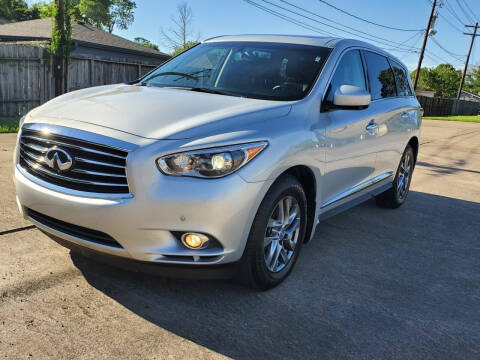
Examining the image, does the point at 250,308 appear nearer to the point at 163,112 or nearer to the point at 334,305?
the point at 334,305

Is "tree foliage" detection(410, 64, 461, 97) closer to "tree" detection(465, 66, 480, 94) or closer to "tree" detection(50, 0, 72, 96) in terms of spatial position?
"tree" detection(465, 66, 480, 94)

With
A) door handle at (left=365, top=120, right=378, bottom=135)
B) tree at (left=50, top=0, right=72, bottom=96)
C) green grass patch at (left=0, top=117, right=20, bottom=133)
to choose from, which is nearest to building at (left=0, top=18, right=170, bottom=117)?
tree at (left=50, top=0, right=72, bottom=96)

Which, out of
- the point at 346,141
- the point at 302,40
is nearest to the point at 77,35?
the point at 302,40

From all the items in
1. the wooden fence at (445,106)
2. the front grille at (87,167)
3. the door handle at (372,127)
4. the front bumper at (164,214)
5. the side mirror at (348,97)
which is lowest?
the wooden fence at (445,106)

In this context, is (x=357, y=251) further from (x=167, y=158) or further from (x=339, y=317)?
(x=167, y=158)

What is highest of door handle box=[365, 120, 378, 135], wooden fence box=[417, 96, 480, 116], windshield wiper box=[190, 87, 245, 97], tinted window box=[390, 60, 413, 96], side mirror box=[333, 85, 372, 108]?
tinted window box=[390, 60, 413, 96]

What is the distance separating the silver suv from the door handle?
0.22 meters

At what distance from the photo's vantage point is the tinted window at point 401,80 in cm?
589

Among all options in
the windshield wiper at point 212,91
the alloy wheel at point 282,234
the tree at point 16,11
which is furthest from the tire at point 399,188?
the tree at point 16,11

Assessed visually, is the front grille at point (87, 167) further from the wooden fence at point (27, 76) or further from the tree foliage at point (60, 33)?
the tree foliage at point (60, 33)

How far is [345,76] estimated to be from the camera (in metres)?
4.38

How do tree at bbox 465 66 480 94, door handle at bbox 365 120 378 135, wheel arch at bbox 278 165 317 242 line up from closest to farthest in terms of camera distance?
wheel arch at bbox 278 165 317 242 < door handle at bbox 365 120 378 135 < tree at bbox 465 66 480 94

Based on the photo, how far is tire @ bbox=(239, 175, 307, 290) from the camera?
3.10m

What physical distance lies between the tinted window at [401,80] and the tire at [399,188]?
29.0 inches
